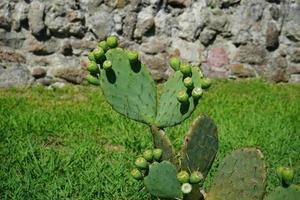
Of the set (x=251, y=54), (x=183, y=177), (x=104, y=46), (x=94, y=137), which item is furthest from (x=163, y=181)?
(x=251, y=54)

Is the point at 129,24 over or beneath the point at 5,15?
beneath

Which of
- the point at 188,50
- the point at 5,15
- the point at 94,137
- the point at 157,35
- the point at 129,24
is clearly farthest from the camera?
the point at 188,50

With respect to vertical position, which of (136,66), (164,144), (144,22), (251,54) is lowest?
(251,54)

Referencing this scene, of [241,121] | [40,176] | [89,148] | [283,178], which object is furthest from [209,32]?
[283,178]

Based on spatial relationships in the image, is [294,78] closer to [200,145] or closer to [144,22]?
[144,22]

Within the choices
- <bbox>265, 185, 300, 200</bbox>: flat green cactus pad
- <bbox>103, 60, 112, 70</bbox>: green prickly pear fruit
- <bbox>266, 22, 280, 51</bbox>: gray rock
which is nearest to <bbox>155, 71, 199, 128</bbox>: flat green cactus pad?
<bbox>103, 60, 112, 70</bbox>: green prickly pear fruit

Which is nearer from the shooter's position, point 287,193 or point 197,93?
point 287,193

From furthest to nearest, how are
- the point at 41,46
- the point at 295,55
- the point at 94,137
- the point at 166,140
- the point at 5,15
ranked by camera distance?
1. the point at 295,55
2. the point at 41,46
3. the point at 5,15
4. the point at 94,137
5. the point at 166,140

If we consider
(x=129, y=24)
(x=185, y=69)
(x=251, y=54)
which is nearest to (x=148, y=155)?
(x=185, y=69)
